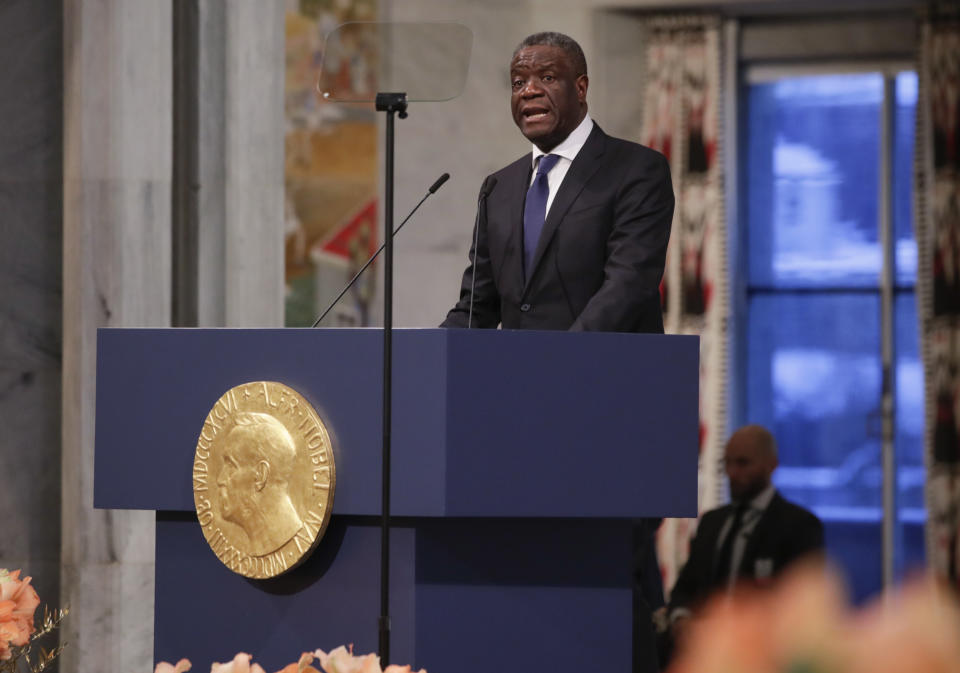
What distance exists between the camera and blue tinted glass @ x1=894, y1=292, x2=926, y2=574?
6961 mm

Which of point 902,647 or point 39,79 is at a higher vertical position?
point 39,79

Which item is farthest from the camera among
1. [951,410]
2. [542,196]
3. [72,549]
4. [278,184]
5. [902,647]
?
[951,410]

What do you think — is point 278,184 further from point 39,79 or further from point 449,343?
point 449,343

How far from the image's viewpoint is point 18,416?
415 cm

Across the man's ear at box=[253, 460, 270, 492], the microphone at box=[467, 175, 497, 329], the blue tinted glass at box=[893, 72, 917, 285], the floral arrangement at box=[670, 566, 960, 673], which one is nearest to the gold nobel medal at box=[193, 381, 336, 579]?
the man's ear at box=[253, 460, 270, 492]

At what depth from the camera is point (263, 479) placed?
236 centimetres

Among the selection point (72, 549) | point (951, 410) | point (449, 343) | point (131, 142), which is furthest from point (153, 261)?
point (951, 410)

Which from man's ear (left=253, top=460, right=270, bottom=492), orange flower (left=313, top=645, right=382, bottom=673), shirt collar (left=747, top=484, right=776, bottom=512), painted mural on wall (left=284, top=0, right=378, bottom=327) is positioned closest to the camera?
orange flower (left=313, top=645, right=382, bottom=673)

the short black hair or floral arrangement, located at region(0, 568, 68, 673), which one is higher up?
the short black hair

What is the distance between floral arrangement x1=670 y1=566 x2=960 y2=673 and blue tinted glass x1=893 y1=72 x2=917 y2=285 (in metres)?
6.89

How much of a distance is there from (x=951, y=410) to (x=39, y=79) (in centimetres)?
463

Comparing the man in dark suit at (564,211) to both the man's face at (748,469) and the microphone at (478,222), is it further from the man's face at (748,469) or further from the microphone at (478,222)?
the man's face at (748,469)

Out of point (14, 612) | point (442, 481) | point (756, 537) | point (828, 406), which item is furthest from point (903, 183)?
point (14, 612)

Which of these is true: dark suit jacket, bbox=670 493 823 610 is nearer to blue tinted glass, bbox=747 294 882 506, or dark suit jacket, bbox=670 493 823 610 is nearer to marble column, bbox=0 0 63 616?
marble column, bbox=0 0 63 616
